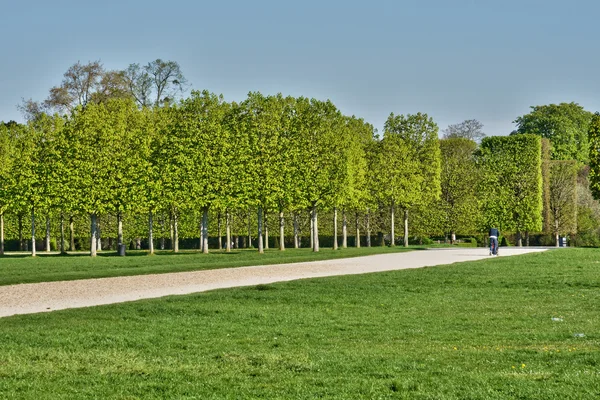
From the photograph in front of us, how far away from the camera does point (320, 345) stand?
49.6ft

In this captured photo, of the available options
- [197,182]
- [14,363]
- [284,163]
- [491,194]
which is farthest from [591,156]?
[14,363]

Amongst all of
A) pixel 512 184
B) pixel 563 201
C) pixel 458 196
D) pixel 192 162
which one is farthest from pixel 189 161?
pixel 563 201

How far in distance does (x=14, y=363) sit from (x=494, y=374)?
7.63 metres

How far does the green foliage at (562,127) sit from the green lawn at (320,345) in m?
78.8

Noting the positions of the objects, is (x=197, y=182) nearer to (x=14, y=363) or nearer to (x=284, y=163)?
(x=284, y=163)

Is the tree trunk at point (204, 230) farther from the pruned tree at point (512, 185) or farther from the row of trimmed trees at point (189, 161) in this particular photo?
the pruned tree at point (512, 185)

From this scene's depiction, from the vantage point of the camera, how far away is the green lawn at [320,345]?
1094cm

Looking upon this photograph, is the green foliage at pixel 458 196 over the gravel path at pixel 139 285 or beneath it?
over

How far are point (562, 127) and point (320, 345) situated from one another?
93.4 meters

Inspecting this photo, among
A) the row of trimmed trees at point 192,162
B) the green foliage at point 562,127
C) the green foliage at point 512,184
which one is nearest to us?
the row of trimmed trees at point 192,162

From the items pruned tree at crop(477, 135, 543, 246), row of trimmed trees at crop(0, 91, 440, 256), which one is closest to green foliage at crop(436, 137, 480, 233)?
pruned tree at crop(477, 135, 543, 246)

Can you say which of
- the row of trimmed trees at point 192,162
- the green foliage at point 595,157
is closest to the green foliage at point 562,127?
the green foliage at point 595,157

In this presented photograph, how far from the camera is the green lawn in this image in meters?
10.9

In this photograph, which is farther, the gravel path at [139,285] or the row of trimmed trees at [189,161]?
the row of trimmed trees at [189,161]
